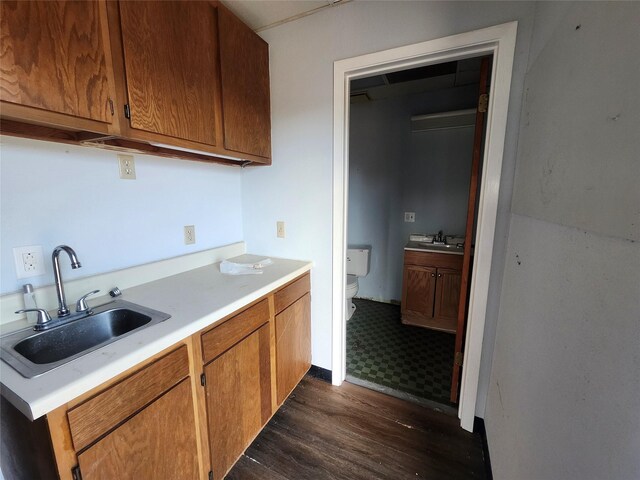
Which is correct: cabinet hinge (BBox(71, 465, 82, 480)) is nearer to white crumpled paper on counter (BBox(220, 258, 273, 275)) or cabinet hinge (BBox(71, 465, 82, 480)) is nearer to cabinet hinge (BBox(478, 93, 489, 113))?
white crumpled paper on counter (BBox(220, 258, 273, 275))

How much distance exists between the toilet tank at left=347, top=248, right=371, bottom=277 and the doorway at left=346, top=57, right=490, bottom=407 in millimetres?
12

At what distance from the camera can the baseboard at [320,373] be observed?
1860 mm

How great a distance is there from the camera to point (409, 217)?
2.92 metres

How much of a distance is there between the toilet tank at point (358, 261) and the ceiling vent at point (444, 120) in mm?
1441

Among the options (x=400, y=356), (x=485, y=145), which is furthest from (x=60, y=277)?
(x=400, y=356)

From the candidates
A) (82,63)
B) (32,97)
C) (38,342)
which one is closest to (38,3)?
(82,63)

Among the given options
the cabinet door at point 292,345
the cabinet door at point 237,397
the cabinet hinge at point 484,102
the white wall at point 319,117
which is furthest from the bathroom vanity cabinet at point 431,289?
the cabinet door at point 237,397

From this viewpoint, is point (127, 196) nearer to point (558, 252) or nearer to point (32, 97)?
point (32, 97)

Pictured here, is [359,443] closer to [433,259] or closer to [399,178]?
[433,259]

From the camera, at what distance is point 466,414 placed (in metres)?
1.48

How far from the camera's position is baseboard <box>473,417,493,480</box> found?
4.04ft

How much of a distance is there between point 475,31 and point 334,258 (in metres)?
1.34

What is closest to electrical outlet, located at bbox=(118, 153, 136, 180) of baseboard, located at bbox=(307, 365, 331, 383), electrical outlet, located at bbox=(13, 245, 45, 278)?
electrical outlet, located at bbox=(13, 245, 45, 278)

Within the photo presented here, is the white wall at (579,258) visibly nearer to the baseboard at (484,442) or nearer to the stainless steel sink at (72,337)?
the baseboard at (484,442)
